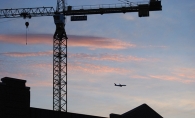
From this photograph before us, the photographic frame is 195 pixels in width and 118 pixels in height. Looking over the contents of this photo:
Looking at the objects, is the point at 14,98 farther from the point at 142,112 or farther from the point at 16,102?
the point at 142,112

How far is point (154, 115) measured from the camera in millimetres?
98000

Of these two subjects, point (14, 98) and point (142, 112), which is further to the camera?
point (142, 112)

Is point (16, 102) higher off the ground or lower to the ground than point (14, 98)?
lower

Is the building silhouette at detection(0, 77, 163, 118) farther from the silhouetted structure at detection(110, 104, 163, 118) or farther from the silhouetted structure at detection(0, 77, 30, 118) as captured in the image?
the silhouetted structure at detection(110, 104, 163, 118)

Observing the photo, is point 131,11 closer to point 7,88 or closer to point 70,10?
point 70,10

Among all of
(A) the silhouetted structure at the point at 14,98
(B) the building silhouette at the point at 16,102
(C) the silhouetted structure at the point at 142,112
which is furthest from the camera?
(C) the silhouetted structure at the point at 142,112

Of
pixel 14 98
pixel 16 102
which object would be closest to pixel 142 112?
pixel 16 102

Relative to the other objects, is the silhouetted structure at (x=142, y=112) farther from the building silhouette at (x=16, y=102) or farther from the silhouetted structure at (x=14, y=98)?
the silhouetted structure at (x=14, y=98)

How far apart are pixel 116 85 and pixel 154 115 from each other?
1613 inches

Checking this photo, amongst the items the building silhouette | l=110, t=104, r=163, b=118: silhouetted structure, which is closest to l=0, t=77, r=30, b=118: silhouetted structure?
the building silhouette

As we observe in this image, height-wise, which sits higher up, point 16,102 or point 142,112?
point 16,102

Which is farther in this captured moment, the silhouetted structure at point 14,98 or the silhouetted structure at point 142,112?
the silhouetted structure at point 142,112

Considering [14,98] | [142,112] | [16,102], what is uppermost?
[14,98]

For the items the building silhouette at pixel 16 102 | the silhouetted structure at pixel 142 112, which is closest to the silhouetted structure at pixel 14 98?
the building silhouette at pixel 16 102
